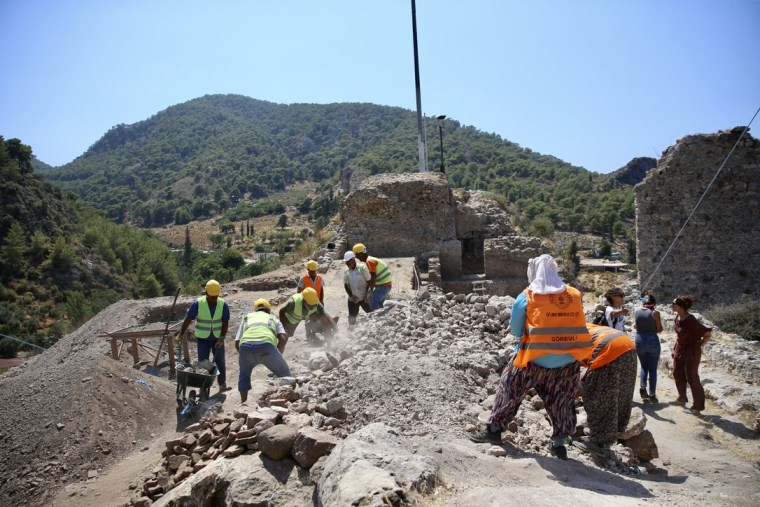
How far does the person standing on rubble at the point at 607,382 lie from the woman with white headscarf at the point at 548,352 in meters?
0.42

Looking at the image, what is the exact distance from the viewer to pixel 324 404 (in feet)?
15.7

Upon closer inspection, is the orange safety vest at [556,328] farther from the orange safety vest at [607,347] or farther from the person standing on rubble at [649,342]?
the person standing on rubble at [649,342]

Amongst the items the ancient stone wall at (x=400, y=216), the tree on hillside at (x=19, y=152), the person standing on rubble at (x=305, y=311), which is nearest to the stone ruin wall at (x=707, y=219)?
the ancient stone wall at (x=400, y=216)

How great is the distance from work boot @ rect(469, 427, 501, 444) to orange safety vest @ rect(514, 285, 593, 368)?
1.97 feet

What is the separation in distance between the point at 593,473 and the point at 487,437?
769 mm

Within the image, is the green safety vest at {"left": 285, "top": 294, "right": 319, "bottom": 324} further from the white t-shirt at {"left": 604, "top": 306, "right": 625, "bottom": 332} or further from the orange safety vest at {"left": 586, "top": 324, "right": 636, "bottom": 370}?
the orange safety vest at {"left": 586, "top": 324, "right": 636, "bottom": 370}

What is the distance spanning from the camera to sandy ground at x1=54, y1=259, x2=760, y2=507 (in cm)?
317

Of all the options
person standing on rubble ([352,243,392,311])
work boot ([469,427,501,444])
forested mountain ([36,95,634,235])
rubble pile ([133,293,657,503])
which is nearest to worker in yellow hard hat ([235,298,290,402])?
rubble pile ([133,293,657,503])

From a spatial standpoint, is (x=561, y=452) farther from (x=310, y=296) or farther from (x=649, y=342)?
(x=310, y=296)

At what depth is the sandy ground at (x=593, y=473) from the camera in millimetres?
3172

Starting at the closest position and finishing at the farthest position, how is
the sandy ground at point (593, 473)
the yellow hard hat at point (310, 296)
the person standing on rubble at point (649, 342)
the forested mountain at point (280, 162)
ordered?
Result: the sandy ground at point (593, 473) → the person standing on rubble at point (649, 342) → the yellow hard hat at point (310, 296) → the forested mountain at point (280, 162)

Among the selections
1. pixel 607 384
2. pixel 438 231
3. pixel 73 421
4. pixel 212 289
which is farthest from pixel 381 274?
pixel 438 231

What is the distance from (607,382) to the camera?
4.44 metres

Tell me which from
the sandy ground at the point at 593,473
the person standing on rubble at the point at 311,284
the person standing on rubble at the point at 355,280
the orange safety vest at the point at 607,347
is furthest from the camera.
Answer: the person standing on rubble at the point at 355,280
